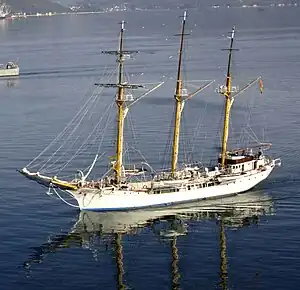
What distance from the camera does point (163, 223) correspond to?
6675 centimetres

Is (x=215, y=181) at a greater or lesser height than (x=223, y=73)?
lesser

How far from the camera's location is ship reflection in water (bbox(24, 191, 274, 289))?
59.9m

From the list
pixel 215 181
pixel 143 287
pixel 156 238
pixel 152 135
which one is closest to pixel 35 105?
pixel 152 135

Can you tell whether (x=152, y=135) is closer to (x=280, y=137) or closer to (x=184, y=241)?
(x=280, y=137)

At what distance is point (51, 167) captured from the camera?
84.2 metres

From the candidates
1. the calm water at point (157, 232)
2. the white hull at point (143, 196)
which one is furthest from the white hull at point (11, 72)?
the white hull at point (143, 196)

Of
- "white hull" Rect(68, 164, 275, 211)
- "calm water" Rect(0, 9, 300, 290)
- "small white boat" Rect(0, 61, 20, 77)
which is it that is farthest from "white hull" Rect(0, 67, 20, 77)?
"white hull" Rect(68, 164, 275, 211)

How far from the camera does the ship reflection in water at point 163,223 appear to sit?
59.9m

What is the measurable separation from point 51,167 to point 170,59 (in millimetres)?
104590

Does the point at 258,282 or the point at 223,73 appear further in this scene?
the point at 223,73

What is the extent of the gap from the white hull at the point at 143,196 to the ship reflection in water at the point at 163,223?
0.68 metres

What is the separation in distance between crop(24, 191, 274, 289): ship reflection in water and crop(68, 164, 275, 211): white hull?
2.22 ft

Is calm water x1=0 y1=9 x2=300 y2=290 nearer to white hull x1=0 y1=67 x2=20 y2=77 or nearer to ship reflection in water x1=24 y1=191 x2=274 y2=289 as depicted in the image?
ship reflection in water x1=24 y1=191 x2=274 y2=289

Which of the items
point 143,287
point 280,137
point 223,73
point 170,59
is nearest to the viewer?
point 143,287
